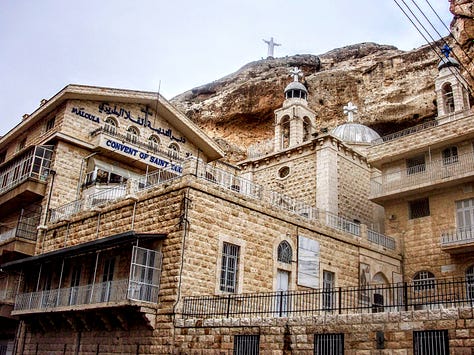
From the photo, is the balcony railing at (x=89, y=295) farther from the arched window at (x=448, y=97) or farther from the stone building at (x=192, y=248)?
the arched window at (x=448, y=97)

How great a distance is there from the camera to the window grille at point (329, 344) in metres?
10.9

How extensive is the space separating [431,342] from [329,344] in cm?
217

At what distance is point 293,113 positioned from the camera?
106 feet

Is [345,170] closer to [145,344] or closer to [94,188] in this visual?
[94,188]

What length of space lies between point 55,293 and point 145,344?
5.15 m

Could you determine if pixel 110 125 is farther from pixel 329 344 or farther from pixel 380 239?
pixel 329 344

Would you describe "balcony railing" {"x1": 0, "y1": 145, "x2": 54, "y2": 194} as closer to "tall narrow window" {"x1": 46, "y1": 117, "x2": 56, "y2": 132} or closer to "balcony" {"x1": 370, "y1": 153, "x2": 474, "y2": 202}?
"tall narrow window" {"x1": 46, "y1": 117, "x2": 56, "y2": 132}

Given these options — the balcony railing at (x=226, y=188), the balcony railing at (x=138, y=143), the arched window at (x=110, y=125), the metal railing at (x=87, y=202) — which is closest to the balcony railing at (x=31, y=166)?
the metal railing at (x=87, y=202)

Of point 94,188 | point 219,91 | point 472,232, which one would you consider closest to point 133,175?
point 94,188

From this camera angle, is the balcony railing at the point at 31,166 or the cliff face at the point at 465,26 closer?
the balcony railing at the point at 31,166

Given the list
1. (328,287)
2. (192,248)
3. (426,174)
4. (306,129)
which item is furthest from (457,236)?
(306,129)

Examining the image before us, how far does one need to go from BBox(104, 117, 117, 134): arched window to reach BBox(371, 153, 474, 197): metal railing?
41.1 ft

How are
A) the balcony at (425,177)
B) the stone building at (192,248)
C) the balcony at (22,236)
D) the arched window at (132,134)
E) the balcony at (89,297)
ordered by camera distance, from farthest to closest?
the arched window at (132,134)
the balcony at (425,177)
the balcony at (22,236)
the balcony at (89,297)
the stone building at (192,248)

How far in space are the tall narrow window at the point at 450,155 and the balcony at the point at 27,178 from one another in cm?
1732
